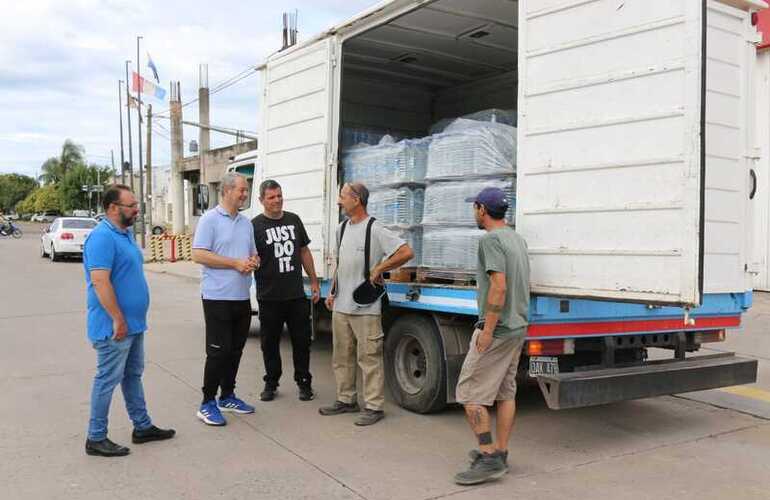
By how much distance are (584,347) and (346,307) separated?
1.76 metres

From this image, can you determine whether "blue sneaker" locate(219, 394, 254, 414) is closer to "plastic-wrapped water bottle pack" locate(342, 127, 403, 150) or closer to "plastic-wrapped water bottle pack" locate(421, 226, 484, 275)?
"plastic-wrapped water bottle pack" locate(421, 226, 484, 275)

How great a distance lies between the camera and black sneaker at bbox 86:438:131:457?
4.34 metres

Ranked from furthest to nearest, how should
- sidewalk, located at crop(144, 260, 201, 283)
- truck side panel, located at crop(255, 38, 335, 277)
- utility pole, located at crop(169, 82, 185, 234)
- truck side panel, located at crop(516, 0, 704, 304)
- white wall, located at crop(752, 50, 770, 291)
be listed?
1. utility pole, located at crop(169, 82, 185, 234)
2. sidewalk, located at crop(144, 260, 201, 283)
3. white wall, located at crop(752, 50, 770, 291)
4. truck side panel, located at crop(255, 38, 335, 277)
5. truck side panel, located at crop(516, 0, 704, 304)

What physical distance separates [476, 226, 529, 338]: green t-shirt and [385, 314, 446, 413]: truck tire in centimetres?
124

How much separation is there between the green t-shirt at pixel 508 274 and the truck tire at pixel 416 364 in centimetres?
124

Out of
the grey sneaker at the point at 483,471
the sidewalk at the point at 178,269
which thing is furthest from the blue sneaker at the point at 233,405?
the sidewalk at the point at 178,269

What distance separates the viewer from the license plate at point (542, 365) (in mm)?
4508

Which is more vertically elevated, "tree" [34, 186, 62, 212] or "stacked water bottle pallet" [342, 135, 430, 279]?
"tree" [34, 186, 62, 212]

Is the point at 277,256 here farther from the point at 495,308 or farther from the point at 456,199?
the point at 495,308

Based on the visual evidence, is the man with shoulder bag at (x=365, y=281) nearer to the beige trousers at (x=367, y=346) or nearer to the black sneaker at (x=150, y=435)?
the beige trousers at (x=367, y=346)

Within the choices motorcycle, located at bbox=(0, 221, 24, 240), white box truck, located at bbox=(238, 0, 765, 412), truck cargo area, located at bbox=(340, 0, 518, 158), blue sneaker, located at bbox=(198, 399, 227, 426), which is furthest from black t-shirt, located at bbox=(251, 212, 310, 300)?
motorcycle, located at bbox=(0, 221, 24, 240)

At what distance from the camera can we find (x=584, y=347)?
4781 millimetres

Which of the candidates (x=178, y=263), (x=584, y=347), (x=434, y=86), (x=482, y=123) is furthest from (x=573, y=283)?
(x=178, y=263)

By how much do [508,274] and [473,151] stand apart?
1.50 metres
